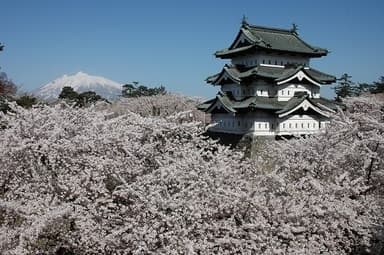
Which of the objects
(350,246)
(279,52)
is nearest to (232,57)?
(279,52)

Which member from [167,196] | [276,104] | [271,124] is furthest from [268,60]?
Answer: [167,196]

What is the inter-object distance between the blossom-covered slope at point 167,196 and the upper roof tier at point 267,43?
12.7 metres

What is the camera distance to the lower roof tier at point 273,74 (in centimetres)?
1858

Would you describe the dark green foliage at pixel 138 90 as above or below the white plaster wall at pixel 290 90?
above

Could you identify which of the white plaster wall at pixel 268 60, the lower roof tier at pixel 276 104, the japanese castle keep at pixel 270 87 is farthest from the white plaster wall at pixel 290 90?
the white plaster wall at pixel 268 60

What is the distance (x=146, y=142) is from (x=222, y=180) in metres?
2.32

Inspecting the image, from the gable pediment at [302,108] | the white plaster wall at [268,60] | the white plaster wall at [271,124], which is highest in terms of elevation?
the white plaster wall at [268,60]

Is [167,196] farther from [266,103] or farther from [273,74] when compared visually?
[273,74]

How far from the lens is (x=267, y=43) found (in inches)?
750

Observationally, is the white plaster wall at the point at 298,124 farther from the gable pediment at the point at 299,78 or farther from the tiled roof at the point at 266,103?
the gable pediment at the point at 299,78

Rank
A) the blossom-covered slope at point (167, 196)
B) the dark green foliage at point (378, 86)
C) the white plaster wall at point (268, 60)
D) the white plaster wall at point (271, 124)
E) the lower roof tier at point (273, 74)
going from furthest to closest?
the dark green foliage at point (378, 86) → the white plaster wall at point (268, 60) → the lower roof tier at point (273, 74) → the white plaster wall at point (271, 124) → the blossom-covered slope at point (167, 196)

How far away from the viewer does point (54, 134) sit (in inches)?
243

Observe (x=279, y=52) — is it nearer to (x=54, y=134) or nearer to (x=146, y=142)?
(x=146, y=142)

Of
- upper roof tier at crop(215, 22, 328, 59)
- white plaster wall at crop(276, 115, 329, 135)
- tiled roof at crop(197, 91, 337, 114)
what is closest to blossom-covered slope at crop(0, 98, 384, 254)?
tiled roof at crop(197, 91, 337, 114)
